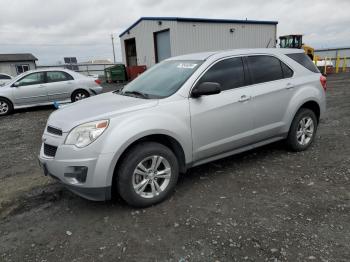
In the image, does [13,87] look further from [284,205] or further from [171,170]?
[284,205]

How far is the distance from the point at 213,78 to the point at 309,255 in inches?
93.0

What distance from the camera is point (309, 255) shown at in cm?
266

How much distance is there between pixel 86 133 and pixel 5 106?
29.8 feet

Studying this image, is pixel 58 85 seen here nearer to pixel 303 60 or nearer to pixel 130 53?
pixel 303 60

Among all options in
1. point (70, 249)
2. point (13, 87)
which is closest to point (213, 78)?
point (70, 249)

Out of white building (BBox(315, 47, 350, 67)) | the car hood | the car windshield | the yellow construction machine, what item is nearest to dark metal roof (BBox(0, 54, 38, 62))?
the yellow construction machine

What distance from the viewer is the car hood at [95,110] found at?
132 inches

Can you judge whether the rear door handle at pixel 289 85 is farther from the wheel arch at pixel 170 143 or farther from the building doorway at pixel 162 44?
the building doorway at pixel 162 44

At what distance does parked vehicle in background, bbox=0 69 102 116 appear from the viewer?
35.4 ft

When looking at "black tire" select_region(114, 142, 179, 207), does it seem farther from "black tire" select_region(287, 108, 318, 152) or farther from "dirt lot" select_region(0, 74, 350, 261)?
"black tire" select_region(287, 108, 318, 152)

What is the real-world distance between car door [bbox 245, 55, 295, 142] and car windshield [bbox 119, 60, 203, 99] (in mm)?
953

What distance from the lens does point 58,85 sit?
11.2 meters

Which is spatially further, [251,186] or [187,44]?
[187,44]

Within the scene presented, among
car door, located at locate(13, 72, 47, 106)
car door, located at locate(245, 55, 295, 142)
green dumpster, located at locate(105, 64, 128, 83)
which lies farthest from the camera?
green dumpster, located at locate(105, 64, 128, 83)
